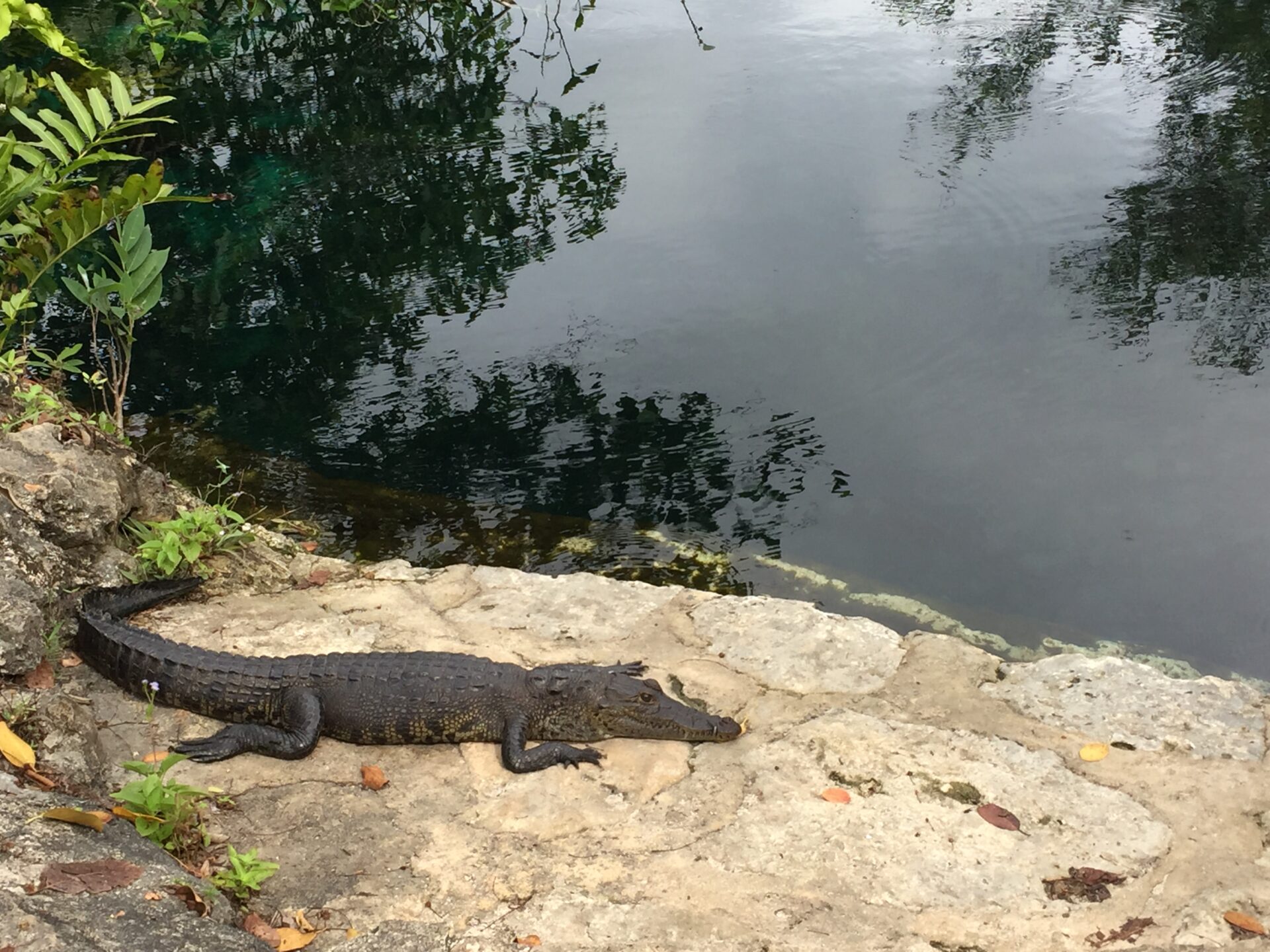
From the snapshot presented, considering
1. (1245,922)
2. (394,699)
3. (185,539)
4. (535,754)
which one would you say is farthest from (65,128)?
(1245,922)

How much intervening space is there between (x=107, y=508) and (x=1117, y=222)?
317 inches

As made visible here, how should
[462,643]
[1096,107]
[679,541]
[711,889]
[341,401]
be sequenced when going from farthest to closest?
[1096,107], [341,401], [679,541], [462,643], [711,889]

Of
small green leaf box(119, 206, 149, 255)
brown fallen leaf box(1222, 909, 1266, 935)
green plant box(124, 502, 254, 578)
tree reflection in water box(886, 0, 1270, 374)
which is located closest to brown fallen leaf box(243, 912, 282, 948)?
green plant box(124, 502, 254, 578)

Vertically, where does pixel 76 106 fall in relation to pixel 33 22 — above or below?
below

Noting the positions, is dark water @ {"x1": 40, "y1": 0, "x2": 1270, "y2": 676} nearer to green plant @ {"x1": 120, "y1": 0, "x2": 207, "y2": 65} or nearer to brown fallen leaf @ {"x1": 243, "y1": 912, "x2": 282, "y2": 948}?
green plant @ {"x1": 120, "y1": 0, "x2": 207, "y2": 65}

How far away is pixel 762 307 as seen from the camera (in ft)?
27.8

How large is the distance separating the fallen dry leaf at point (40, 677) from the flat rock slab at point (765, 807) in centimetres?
16

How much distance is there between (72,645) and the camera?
4.16 metres

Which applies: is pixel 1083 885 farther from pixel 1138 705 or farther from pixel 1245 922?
pixel 1138 705

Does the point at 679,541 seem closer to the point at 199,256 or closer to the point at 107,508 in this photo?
the point at 107,508

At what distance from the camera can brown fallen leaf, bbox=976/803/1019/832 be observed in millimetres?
3477

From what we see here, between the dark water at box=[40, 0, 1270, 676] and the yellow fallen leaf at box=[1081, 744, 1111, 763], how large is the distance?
202cm

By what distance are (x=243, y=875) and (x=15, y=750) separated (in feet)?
2.67

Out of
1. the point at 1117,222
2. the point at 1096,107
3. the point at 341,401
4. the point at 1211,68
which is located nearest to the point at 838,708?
the point at 341,401
